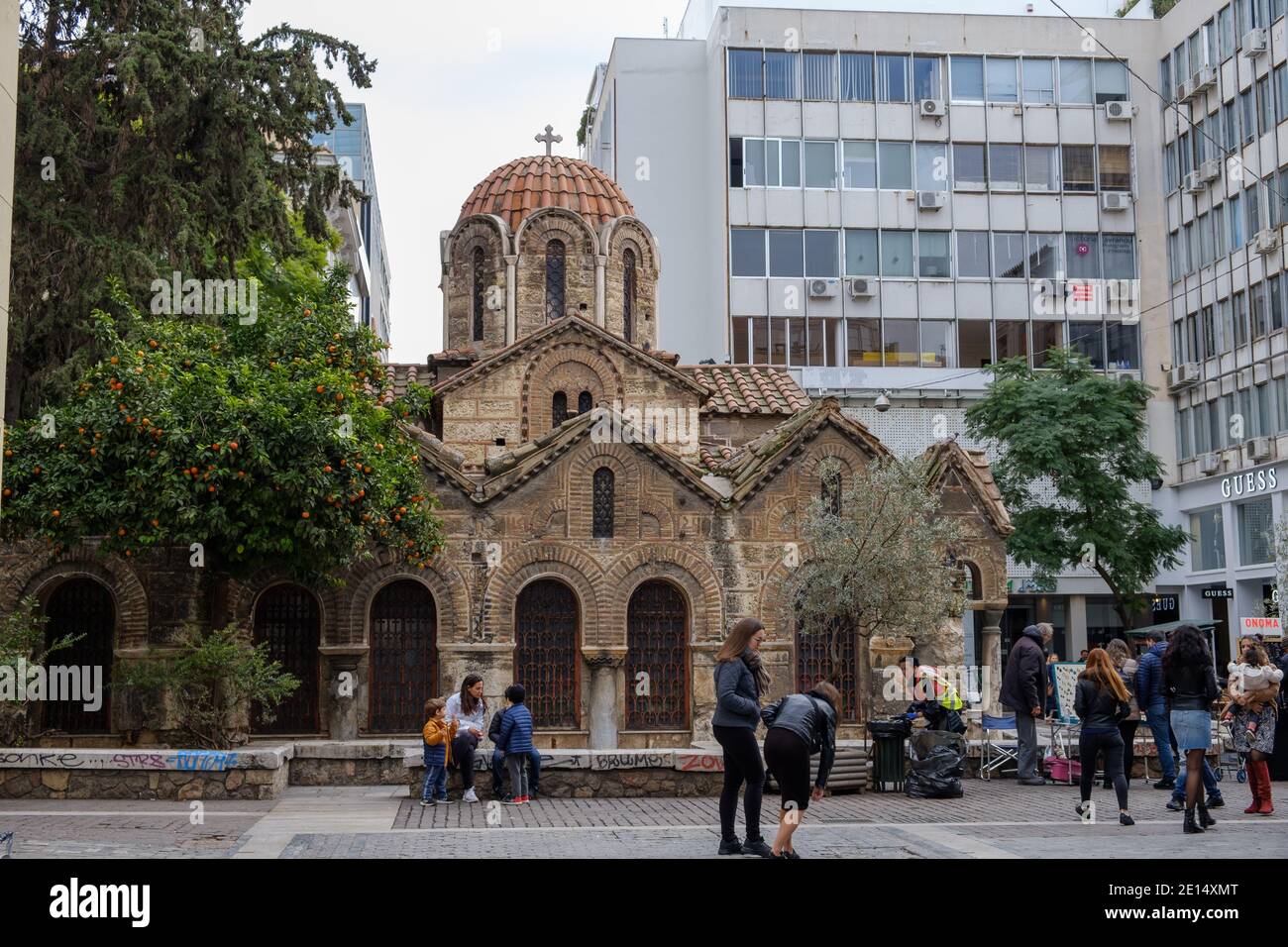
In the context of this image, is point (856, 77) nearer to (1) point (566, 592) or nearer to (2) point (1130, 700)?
(1) point (566, 592)

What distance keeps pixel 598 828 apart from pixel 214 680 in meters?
8.14

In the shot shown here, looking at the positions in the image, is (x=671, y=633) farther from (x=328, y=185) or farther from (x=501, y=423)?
(x=328, y=185)

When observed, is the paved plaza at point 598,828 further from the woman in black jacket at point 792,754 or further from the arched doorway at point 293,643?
the arched doorway at point 293,643

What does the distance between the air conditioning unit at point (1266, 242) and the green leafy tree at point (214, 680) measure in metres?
31.9

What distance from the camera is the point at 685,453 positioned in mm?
28953

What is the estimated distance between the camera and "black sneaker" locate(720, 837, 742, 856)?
11.7m

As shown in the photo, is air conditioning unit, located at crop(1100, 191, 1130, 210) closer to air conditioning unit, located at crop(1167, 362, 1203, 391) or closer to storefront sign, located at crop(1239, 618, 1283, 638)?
air conditioning unit, located at crop(1167, 362, 1203, 391)

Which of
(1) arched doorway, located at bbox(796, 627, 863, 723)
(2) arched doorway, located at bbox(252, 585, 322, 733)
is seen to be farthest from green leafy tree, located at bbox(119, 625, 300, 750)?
(1) arched doorway, located at bbox(796, 627, 863, 723)

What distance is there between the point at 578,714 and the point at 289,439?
7.61m

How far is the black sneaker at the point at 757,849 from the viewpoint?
11.5 m

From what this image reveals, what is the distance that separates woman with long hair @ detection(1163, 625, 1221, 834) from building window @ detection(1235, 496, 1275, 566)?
28403mm

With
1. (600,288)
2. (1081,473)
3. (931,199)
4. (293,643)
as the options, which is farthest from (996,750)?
(931,199)

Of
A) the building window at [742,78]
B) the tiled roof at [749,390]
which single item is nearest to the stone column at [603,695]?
the tiled roof at [749,390]
